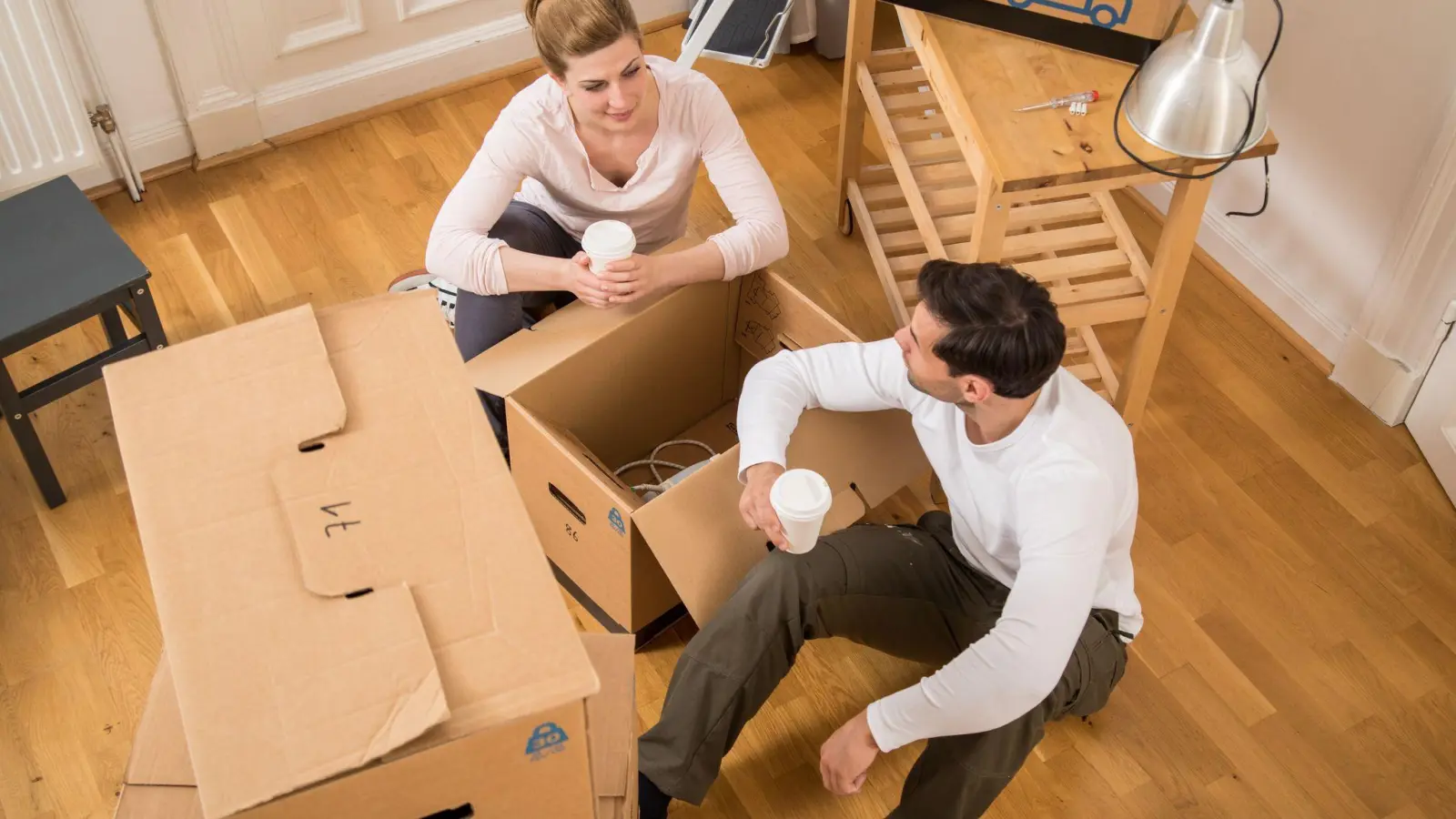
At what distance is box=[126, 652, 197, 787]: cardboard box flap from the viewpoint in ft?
4.55

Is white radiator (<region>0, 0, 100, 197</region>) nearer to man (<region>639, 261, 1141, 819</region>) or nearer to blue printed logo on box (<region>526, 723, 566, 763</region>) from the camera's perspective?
man (<region>639, 261, 1141, 819</region>)

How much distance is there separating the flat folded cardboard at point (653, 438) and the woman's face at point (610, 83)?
30 centimetres

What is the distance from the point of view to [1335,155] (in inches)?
96.8

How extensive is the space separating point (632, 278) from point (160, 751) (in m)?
0.94

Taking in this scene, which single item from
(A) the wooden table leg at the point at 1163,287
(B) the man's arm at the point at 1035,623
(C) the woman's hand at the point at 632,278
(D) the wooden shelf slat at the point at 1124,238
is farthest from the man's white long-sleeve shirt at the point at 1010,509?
(D) the wooden shelf slat at the point at 1124,238

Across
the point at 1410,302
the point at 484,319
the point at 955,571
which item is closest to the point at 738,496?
the point at 955,571

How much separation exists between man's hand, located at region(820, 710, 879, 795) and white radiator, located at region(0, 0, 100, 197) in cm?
200

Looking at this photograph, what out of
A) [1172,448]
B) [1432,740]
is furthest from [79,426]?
[1432,740]

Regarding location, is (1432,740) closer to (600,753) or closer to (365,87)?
(600,753)

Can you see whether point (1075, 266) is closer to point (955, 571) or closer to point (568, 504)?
point (955, 571)

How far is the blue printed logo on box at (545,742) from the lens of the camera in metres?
1.05

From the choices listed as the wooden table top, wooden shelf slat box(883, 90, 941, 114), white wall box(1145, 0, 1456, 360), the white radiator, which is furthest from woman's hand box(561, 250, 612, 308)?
white wall box(1145, 0, 1456, 360)

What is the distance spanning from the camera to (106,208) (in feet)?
9.29

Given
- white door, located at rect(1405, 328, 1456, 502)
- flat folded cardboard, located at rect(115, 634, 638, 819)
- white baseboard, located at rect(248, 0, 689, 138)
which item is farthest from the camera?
white baseboard, located at rect(248, 0, 689, 138)
